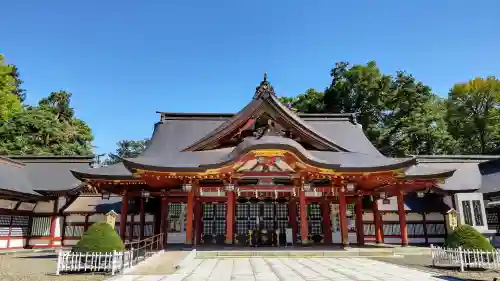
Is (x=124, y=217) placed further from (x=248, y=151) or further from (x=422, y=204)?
(x=422, y=204)

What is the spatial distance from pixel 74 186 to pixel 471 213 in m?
29.1

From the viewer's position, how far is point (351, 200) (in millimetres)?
21344

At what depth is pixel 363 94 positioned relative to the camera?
2007 inches

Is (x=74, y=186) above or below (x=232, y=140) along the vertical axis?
below

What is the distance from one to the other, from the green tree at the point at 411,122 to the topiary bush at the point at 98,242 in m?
39.0

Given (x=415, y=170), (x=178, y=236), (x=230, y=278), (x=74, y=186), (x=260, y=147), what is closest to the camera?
(x=230, y=278)

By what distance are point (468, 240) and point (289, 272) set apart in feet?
22.0

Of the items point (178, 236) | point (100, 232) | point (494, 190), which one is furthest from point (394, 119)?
point (100, 232)

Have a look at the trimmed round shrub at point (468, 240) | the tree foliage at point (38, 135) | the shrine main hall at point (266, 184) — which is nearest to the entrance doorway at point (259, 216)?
the shrine main hall at point (266, 184)

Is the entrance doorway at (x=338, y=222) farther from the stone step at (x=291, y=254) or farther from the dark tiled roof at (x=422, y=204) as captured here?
the stone step at (x=291, y=254)

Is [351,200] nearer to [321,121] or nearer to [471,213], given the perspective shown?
[321,121]

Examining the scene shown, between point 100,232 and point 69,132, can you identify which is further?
point 69,132

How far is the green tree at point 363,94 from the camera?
49469 mm

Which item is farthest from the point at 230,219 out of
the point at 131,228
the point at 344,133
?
the point at 344,133
